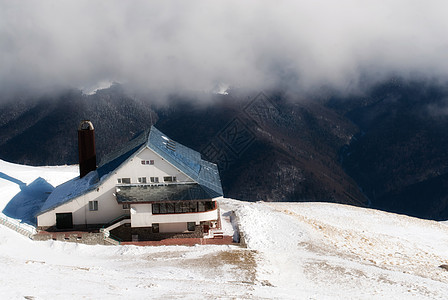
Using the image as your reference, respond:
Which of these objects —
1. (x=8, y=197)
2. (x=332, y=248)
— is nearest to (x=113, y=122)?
(x=8, y=197)

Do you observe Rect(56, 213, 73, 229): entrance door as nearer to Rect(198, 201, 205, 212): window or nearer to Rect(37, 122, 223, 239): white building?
Rect(37, 122, 223, 239): white building

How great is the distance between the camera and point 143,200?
38312 mm

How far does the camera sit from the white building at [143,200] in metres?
38.8

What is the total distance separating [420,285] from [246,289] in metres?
11.7

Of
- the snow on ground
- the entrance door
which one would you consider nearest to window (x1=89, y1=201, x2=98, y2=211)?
the entrance door

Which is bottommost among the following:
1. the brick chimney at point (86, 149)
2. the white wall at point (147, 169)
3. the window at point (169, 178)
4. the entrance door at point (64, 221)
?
the entrance door at point (64, 221)

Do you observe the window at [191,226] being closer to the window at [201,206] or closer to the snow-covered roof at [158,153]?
the window at [201,206]

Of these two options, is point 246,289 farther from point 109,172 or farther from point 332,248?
point 109,172

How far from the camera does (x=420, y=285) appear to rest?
30.0 m

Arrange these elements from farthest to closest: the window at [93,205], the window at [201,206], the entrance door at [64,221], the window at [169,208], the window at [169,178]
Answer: the window at [169,178], the window at [93,205], the window at [201,206], the entrance door at [64,221], the window at [169,208]

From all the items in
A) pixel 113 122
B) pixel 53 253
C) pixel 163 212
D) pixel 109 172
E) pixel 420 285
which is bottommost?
pixel 420 285

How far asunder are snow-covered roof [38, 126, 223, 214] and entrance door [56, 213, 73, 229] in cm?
101

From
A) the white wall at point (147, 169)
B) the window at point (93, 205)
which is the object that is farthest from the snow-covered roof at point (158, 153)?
the window at point (93, 205)

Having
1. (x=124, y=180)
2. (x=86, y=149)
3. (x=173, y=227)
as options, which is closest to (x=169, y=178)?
(x=124, y=180)
